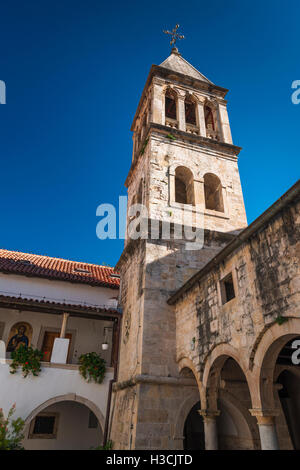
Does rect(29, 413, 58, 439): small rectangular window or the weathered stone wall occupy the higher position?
the weathered stone wall

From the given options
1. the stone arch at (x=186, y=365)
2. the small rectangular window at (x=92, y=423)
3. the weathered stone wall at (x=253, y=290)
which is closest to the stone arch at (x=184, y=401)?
the stone arch at (x=186, y=365)

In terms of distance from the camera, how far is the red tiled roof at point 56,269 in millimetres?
14484

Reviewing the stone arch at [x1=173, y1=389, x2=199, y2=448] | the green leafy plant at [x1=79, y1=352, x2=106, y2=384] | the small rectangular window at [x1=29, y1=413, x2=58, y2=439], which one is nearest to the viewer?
the stone arch at [x1=173, y1=389, x2=199, y2=448]

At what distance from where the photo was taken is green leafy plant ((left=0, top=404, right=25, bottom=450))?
848 cm

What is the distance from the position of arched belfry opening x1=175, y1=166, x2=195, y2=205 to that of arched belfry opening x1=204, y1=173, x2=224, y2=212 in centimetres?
94

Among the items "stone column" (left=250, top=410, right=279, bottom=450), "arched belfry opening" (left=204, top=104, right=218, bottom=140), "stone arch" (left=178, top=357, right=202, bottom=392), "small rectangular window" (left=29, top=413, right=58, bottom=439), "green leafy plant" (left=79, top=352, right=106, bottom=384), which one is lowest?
"stone column" (left=250, top=410, right=279, bottom=450)

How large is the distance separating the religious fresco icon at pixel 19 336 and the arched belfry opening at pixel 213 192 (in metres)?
9.78

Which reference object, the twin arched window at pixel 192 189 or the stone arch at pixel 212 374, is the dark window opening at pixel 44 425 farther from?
the twin arched window at pixel 192 189

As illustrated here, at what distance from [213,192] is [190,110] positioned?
18.9 feet

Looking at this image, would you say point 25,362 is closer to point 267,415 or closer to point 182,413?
point 182,413

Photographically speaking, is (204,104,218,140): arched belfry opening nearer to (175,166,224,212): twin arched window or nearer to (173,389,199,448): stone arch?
(175,166,224,212): twin arched window

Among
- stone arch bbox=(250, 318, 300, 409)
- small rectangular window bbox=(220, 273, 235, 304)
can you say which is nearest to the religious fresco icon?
small rectangular window bbox=(220, 273, 235, 304)

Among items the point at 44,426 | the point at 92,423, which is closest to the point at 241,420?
the point at 92,423
